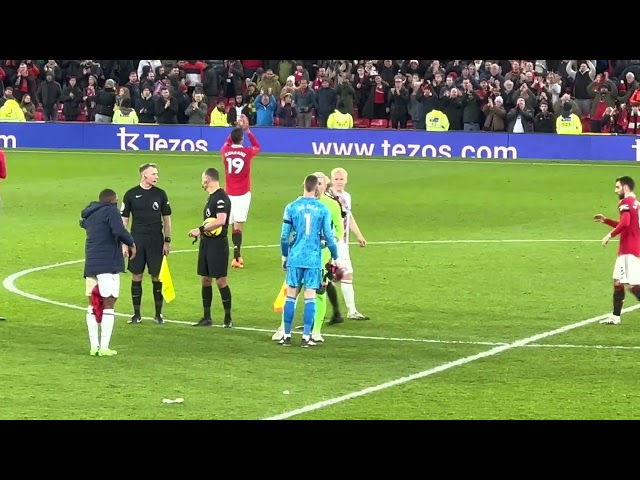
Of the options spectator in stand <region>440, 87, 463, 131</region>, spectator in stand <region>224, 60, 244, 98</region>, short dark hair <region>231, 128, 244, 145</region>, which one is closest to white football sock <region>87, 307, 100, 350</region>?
short dark hair <region>231, 128, 244, 145</region>

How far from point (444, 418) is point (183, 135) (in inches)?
1206

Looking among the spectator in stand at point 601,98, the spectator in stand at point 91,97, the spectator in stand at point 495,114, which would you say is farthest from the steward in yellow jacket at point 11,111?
the spectator in stand at point 601,98

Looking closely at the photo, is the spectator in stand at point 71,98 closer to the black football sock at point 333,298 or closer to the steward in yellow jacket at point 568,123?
the steward in yellow jacket at point 568,123

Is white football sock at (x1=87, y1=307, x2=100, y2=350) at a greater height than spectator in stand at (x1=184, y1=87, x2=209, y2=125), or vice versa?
spectator in stand at (x1=184, y1=87, x2=209, y2=125)

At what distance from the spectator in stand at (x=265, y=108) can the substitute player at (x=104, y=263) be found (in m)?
27.0

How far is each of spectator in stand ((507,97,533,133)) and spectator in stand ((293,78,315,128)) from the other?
6437 mm

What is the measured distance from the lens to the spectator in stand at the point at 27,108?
4656 centimetres

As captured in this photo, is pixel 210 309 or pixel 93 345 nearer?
pixel 93 345

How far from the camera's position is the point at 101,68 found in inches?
1906

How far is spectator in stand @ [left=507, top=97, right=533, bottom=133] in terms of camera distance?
4194cm

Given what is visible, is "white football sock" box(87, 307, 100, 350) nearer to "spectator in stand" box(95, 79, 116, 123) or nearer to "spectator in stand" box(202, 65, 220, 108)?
"spectator in stand" box(95, 79, 116, 123)

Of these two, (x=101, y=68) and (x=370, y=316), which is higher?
(x=101, y=68)

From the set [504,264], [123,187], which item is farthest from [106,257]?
[123,187]

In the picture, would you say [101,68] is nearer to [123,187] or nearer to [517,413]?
[123,187]
